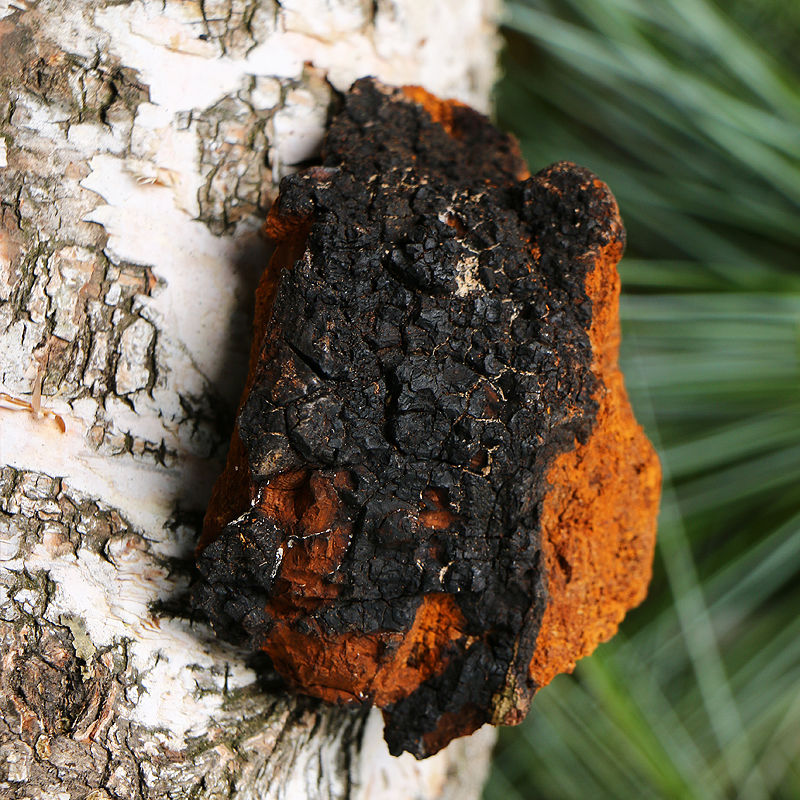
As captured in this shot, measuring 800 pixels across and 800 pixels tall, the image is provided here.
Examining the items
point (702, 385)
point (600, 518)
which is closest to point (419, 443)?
point (600, 518)

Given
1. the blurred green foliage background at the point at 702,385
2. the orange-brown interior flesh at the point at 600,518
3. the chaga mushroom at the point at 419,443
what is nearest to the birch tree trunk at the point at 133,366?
the chaga mushroom at the point at 419,443

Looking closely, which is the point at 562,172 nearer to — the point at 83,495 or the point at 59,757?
the point at 83,495

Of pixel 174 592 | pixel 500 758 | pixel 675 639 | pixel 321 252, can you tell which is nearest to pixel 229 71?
pixel 321 252

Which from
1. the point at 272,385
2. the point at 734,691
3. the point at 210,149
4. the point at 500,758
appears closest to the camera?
the point at 272,385

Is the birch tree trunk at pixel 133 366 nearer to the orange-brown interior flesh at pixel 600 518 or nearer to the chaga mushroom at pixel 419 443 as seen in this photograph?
the chaga mushroom at pixel 419 443

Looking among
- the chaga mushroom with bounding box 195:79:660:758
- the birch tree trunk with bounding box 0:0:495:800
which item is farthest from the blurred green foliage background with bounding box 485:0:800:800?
the birch tree trunk with bounding box 0:0:495:800

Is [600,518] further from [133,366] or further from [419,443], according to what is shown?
[133,366]

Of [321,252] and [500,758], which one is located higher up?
[321,252]
